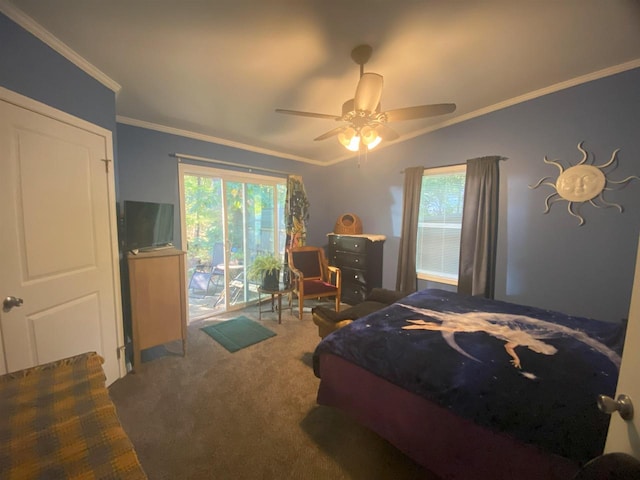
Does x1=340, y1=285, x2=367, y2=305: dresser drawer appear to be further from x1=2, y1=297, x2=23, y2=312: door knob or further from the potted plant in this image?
x1=2, y1=297, x2=23, y2=312: door knob

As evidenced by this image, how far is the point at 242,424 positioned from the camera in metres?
1.68

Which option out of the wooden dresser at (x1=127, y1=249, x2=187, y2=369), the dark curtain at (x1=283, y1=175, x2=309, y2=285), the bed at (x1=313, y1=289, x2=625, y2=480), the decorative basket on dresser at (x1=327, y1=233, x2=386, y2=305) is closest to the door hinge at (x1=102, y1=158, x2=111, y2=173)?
the wooden dresser at (x1=127, y1=249, x2=187, y2=369)

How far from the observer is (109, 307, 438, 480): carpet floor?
1384 mm

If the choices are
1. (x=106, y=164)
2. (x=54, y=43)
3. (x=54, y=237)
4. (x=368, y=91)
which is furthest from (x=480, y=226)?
(x=54, y=43)

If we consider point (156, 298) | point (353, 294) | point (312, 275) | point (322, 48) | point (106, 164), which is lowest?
point (353, 294)

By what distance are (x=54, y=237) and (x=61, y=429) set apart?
1.35m

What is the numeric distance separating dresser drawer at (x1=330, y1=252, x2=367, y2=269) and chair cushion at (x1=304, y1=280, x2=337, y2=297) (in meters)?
0.44

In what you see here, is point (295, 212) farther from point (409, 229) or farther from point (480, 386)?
point (480, 386)

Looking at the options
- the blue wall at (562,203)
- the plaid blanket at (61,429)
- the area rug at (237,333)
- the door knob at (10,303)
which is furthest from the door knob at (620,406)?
the area rug at (237,333)

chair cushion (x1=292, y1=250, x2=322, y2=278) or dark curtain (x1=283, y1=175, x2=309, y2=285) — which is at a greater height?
dark curtain (x1=283, y1=175, x2=309, y2=285)

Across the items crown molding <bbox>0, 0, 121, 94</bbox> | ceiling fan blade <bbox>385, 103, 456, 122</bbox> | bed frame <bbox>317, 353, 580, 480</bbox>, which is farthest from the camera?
ceiling fan blade <bbox>385, 103, 456, 122</bbox>

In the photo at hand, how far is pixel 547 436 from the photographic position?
91 centimetres

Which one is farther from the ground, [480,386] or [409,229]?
[409,229]

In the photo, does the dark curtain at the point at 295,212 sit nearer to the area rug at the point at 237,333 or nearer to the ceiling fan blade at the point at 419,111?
the area rug at the point at 237,333
